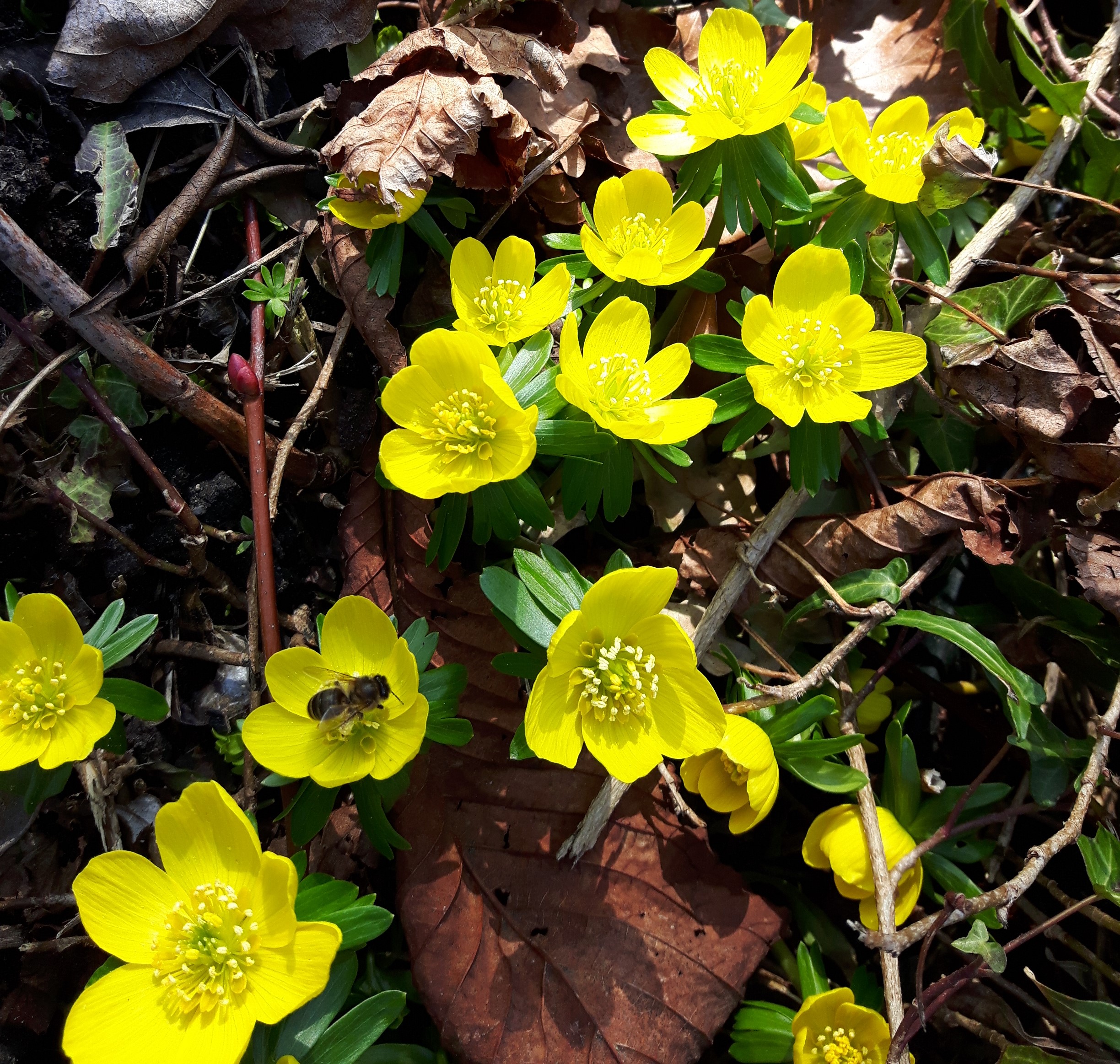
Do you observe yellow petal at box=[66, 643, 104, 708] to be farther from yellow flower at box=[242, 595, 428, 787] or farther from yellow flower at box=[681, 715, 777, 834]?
yellow flower at box=[681, 715, 777, 834]

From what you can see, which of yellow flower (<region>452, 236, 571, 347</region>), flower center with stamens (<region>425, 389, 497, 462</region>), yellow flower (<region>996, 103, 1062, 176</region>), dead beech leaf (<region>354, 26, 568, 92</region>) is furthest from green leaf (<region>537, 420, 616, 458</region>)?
yellow flower (<region>996, 103, 1062, 176</region>)

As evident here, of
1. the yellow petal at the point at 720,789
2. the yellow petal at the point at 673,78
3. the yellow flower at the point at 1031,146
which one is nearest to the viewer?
the yellow petal at the point at 720,789

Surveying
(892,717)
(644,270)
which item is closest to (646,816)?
(892,717)

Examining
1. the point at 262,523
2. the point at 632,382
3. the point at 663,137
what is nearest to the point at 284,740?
the point at 262,523

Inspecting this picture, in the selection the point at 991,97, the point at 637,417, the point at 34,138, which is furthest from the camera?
the point at 991,97

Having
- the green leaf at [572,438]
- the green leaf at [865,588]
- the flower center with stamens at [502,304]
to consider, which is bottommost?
the green leaf at [865,588]

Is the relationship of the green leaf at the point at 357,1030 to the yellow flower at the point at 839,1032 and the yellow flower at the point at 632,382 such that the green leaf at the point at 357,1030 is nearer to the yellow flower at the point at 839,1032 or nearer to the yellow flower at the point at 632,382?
the yellow flower at the point at 839,1032

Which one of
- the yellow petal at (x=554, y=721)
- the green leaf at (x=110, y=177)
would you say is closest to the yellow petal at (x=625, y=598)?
the yellow petal at (x=554, y=721)

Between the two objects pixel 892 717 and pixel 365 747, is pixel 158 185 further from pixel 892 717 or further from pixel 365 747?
pixel 892 717
